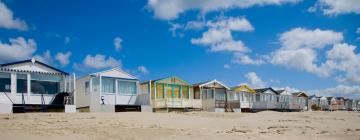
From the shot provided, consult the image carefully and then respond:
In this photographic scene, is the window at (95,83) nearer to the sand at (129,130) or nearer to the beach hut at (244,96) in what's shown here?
the sand at (129,130)

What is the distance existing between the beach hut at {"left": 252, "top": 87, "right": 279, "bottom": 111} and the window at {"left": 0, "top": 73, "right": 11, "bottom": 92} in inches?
1079

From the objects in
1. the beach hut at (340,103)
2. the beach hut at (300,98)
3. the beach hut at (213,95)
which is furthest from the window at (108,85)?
the beach hut at (340,103)

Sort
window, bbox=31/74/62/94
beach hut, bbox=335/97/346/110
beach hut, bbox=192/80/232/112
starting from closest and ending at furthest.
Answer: window, bbox=31/74/62/94 < beach hut, bbox=192/80/232/112 < beach hut, bbox=335/97/346/110

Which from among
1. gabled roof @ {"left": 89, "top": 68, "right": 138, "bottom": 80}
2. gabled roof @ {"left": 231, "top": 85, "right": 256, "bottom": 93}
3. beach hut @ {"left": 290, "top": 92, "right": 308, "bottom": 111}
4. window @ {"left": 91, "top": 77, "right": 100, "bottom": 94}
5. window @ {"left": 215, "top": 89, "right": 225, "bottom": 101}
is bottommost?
beach hut @ {"left": 290, "top": 92, "right": 308, "bottom": 111}

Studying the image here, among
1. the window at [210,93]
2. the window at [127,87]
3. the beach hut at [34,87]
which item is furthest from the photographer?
the window at [210,93]

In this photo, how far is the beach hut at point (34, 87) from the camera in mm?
23016

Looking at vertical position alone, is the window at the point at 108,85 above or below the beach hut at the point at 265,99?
above

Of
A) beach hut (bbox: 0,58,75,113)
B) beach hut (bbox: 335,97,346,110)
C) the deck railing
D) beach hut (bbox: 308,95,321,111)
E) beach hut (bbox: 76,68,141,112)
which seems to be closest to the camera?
beach hut (bbox: 0,58,75,113)

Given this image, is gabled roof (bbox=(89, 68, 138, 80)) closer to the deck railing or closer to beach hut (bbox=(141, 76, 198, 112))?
beach hut (bbox=(141, 76, 198, 112))

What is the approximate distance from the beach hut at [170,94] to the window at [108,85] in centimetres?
338

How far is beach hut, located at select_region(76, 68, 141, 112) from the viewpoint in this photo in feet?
88.5

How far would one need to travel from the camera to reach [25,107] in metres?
22.4

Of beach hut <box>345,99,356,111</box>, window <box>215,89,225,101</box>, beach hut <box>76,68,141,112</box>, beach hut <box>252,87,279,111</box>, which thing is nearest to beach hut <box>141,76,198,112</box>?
beach hut <box>76,68,141,112</box>

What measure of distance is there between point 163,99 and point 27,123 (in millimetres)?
17511
